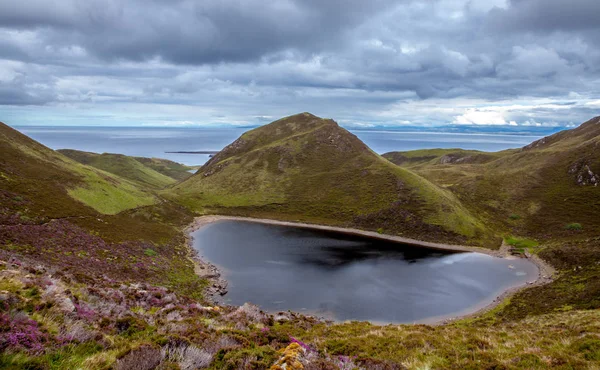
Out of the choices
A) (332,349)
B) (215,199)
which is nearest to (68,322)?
(332,349)

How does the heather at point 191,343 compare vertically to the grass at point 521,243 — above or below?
above

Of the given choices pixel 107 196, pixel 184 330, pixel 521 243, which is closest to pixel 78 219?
pixel 107 196

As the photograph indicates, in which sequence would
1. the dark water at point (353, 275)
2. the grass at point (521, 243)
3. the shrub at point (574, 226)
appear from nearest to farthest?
the dark water at point (353, 275), the grass at point (521, 243), the shrub at point (574, 226)

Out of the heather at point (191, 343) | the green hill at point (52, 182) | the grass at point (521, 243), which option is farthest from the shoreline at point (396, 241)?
the heather at point (191, 343)

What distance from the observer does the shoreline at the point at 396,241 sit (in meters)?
49.1

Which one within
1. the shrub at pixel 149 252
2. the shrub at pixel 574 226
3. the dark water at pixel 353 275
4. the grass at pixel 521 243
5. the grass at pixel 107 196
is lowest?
the dark water at pixel 353 275

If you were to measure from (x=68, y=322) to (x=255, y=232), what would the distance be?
7918 cm

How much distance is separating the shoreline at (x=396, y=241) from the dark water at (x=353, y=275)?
4.84ft

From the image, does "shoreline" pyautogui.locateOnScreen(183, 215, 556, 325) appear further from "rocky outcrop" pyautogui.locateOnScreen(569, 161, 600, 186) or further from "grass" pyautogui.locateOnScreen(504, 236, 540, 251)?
"rocky outcrop" pyautogui.locateOnScreen(569, 161, 600, 186)

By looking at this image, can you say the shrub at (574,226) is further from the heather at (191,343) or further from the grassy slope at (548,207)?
the heather at (191,343)

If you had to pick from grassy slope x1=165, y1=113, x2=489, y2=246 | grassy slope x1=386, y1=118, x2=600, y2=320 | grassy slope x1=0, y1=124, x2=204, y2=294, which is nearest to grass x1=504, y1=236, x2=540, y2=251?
grassy slope x1=386, y1=118, x2=600, y2=320

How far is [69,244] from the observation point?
157 ft

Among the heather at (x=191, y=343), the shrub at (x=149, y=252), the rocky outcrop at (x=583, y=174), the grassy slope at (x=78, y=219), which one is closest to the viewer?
the heather at (x=191, y=343)

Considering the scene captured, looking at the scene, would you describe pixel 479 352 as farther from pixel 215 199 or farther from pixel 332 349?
pixel 215 199
